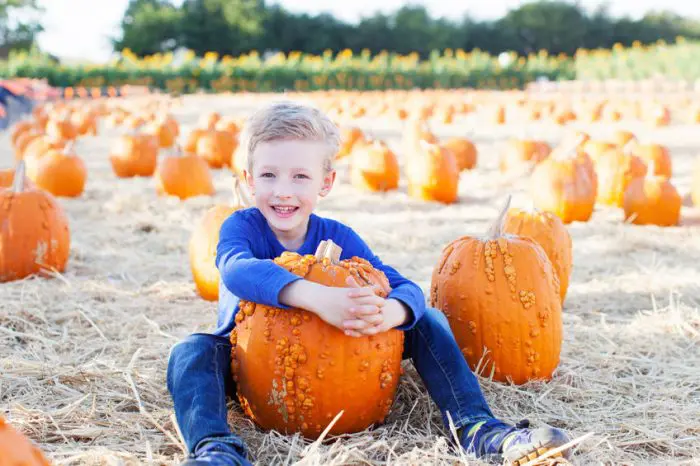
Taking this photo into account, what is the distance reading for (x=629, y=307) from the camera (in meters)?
4.09

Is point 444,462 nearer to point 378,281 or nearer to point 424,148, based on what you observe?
point 378,281

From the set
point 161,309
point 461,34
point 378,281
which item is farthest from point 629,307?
point 461,34

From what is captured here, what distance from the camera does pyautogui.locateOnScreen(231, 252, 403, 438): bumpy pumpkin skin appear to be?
2328mm

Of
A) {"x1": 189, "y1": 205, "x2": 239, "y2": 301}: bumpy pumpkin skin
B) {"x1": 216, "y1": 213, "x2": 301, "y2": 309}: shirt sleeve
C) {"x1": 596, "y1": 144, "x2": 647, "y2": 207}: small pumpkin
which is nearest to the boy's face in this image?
{"x1": 216, "y1": 213, "x2": 301, "y2": 309}: shirt sleeve

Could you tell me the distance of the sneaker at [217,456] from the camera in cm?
199

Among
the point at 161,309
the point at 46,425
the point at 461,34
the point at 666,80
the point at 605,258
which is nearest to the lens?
the point at 46,425

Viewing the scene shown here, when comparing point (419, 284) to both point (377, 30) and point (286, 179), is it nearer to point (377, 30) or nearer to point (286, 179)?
point (286, 179)

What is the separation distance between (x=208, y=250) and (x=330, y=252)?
1737 millimetres

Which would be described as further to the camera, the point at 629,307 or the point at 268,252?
the point at 629,307

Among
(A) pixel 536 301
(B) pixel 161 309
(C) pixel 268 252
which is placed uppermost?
(C) pixel 268 252

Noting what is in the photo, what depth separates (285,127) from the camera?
2.54 meters

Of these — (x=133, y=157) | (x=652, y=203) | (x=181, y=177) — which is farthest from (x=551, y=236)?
(x=133, y=157)

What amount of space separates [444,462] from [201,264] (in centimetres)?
224

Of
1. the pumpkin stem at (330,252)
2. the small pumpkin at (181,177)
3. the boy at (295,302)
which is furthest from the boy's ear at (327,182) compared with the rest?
the small pumpkin at (181,177)
